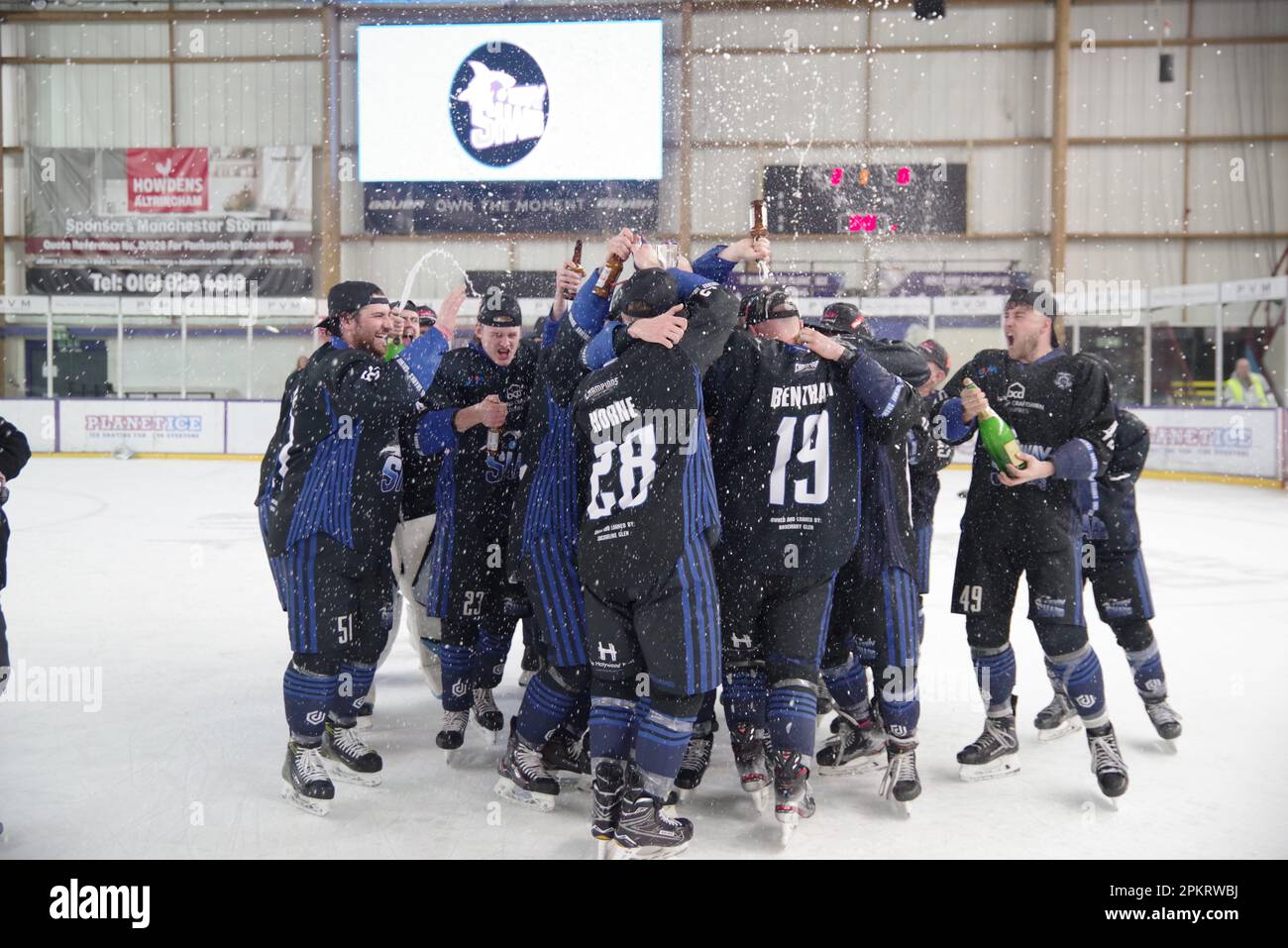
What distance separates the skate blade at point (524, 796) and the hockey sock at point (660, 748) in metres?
0.57

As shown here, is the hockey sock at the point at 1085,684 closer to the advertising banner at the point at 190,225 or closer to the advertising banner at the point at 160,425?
the advertising banner at the point at 160,425

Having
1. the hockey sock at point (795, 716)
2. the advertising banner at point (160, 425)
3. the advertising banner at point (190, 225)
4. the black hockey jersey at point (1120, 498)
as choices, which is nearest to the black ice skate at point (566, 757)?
the hockey sock at point (795, 716)

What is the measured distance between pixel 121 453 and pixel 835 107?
41.9ft

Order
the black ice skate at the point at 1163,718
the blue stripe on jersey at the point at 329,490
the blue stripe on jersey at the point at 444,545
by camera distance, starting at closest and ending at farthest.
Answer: the blue stripe on jersey at the point at 329,490
the blue stripe on jersey at the point at 444,545
the black ice skate at the point at 1163,718

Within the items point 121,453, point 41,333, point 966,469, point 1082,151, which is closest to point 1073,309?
point 966,469

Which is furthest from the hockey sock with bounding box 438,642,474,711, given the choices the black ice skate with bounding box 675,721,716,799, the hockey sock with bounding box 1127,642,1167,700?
the hockey sock with bounding box 1127,642,1167,700

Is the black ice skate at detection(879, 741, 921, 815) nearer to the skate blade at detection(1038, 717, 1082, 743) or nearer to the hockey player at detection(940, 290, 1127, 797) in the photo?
the hockey player at detection(940, 290, 1127, 797)

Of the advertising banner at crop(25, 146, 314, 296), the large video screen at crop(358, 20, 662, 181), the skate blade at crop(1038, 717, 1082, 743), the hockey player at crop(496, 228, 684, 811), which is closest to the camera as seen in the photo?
the hockey player at crop(496, 228, 684, 811)

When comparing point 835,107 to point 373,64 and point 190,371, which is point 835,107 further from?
point 190,371

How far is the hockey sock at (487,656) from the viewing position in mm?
4254

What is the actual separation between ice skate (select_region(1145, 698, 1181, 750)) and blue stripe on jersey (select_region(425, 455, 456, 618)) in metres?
2.58

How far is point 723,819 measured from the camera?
3521 mm

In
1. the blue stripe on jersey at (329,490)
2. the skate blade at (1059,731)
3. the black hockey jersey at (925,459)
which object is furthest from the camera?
the skate blade at (1059,731)

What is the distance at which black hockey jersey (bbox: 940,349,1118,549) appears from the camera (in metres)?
3.81
